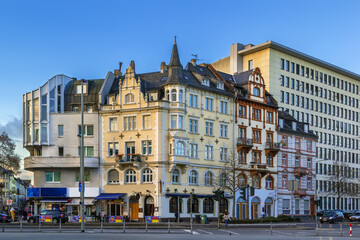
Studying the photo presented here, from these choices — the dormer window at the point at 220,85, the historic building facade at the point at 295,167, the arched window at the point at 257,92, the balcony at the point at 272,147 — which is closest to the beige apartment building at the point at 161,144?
the dormer window at the point at 220,85

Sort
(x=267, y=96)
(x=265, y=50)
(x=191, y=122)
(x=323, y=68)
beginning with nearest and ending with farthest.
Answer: (x=191, y=122) < (x=267, y=96) < (x=265, y=50) < (x=323, y=68)

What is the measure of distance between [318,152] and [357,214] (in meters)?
25.3

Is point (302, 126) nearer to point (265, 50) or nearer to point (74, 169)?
point (265, 50)

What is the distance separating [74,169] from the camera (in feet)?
234

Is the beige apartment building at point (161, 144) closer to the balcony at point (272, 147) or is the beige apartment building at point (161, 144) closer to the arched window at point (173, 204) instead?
the arched window at point (173, 204)

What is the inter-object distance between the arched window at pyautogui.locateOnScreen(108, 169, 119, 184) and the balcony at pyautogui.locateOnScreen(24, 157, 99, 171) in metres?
1.99

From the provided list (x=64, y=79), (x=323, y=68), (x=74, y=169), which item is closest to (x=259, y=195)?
(x=74, y=169)

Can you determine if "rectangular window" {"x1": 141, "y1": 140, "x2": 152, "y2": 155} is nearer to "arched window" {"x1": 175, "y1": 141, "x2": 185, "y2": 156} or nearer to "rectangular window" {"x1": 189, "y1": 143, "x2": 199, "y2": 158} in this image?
"arched window" {"x1": 175, "y1": 141, "x2": 185, "y2": 156}

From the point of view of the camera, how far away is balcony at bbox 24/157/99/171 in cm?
7038

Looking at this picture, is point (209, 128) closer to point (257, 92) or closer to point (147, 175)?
point (147, 175)

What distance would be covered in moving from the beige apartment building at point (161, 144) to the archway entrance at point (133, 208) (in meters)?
0.12

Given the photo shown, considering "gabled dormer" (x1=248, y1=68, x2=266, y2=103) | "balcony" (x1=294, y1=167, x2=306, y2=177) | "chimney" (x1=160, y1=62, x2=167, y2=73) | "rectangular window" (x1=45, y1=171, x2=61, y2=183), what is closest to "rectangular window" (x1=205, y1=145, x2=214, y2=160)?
"gabled dormer" (x1=248, y1=68, x2=266, y2=103)

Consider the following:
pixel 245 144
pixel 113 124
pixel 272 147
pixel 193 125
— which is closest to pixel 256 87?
pixel 272 147

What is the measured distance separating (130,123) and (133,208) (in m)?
10.5
